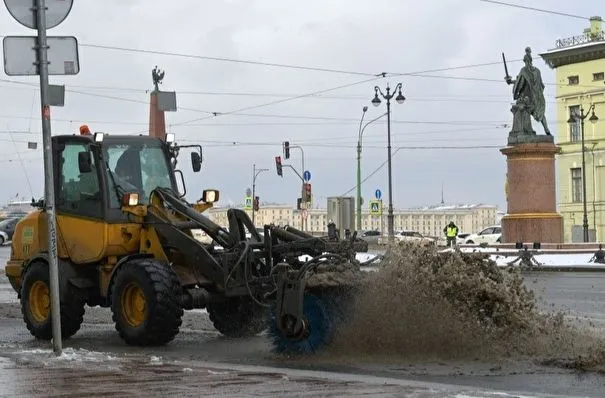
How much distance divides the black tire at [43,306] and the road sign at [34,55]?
3.96 m

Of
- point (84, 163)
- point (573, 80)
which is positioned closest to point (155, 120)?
point (84, 163)

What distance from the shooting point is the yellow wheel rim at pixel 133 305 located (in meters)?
13.2

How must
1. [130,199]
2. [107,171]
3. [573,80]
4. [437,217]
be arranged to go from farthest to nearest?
[437,217] → [573,80] → [107,171] → [130,199]

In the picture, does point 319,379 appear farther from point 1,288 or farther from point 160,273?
point 1,288

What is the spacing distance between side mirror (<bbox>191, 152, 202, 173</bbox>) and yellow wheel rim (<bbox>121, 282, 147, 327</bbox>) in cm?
215

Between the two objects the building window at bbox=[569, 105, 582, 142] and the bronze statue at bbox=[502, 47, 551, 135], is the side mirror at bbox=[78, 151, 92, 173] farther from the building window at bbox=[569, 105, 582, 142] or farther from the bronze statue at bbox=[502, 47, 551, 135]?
the building window at bbox=[569, 105, 582, 142]

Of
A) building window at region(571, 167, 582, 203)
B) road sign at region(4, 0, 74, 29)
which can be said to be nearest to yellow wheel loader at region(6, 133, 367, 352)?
road sign at region(4, 0, 74, 29)

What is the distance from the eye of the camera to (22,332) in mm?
15484

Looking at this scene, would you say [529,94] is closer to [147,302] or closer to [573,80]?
[147,302]

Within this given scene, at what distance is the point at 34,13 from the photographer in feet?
36.9

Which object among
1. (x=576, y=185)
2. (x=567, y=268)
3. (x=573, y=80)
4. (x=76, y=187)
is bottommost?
(x=567, y=268)

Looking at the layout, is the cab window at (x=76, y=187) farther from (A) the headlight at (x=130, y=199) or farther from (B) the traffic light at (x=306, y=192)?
(B) the traffic light at (x=306, y=192)

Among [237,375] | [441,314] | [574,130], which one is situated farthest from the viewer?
[574,130]

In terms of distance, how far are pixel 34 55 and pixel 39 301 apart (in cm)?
→ 463
